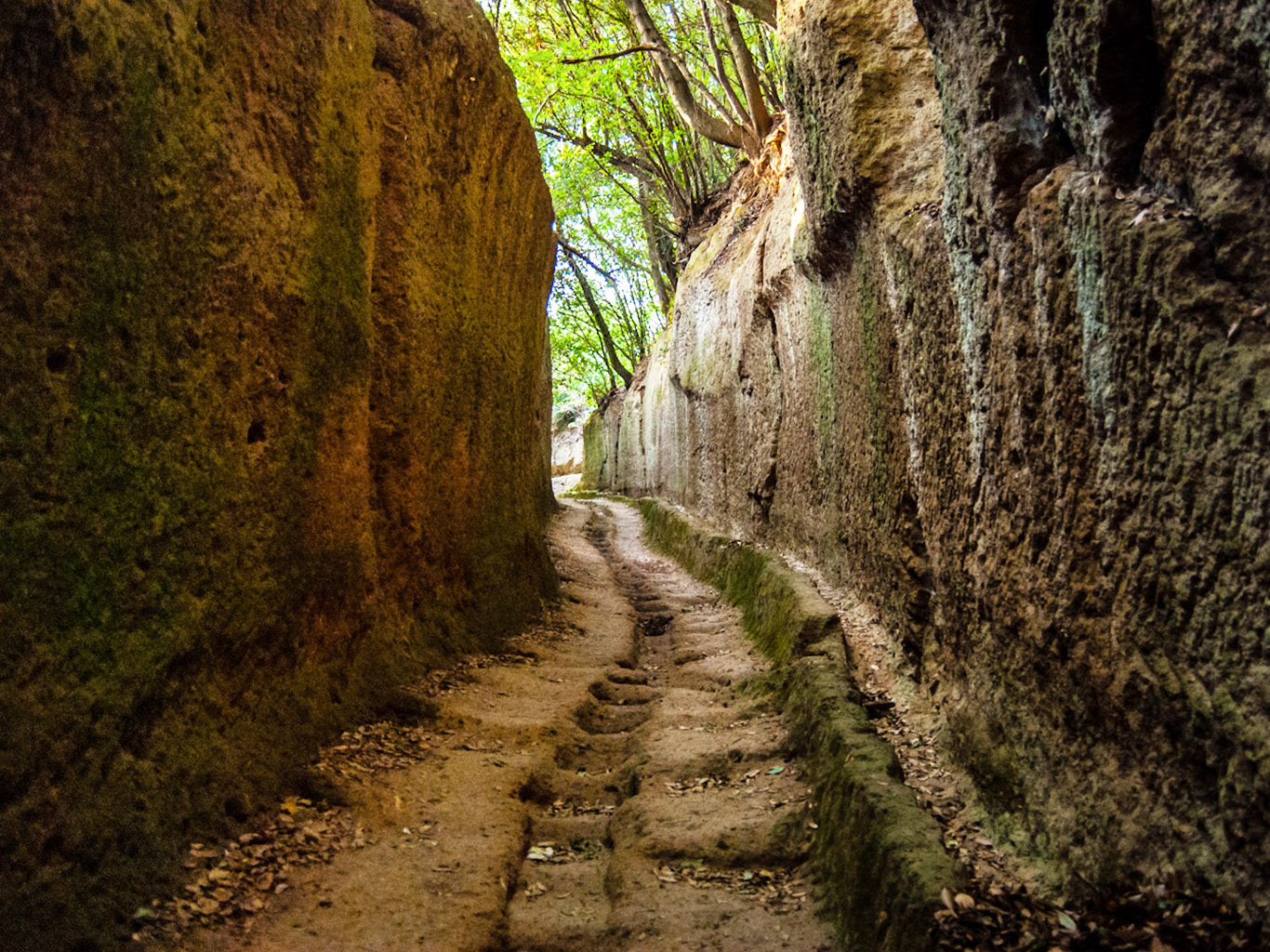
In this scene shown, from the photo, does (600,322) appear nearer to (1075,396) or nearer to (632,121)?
(632,121)

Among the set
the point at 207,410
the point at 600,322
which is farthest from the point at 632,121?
the point at 207,410

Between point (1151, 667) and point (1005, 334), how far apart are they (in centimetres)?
140

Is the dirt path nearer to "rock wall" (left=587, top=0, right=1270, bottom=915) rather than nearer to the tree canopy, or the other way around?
"rock wall" (left=587, top=0, right=1270, bottom=915)

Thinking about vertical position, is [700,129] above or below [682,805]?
above

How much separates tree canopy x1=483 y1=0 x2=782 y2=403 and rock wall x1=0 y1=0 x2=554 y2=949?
218 inches

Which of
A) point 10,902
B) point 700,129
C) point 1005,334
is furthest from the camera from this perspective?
point 700,129

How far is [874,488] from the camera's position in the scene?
5.66m

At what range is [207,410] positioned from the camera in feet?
12.2

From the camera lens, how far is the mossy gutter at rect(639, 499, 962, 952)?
288 centimetres

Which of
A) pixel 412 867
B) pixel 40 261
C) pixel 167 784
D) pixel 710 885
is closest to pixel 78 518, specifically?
pixel 40 261

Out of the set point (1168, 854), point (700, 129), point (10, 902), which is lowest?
point (10, 902)

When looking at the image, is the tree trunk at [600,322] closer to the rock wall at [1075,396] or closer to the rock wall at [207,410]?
the rock wall at [207,410]

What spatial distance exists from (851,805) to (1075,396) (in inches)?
73.7

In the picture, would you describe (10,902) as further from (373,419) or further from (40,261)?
(373,419)
